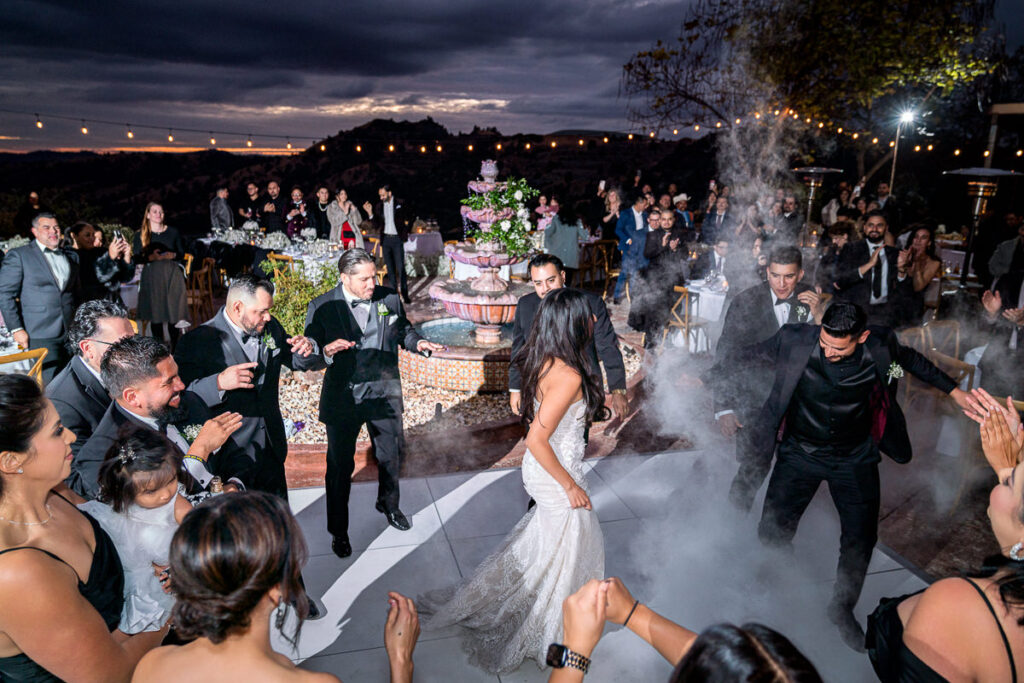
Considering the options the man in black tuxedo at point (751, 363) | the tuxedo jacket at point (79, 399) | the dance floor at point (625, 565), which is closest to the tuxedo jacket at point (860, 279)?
the man in black tuxedo at point (751, 363)

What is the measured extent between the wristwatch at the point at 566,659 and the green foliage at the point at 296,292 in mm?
5166

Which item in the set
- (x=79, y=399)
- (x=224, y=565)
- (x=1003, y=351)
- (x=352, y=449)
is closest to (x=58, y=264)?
(x=79, y=399)

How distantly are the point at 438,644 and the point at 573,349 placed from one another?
1707 millimetres

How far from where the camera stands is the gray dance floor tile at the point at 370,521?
4004 millimetres

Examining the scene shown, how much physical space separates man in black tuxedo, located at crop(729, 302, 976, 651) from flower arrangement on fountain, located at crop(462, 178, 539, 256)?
4.46 m

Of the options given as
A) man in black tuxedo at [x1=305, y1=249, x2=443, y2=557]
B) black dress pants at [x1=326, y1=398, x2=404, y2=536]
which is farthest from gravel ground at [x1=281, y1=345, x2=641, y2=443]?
man in black tuxedo at [x1=305, y1=249, x2=443, y2=557]

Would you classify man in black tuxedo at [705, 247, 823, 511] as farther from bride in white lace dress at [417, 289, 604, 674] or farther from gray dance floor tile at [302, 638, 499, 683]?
gray dance floor tile at [302, 638, 499, 683]

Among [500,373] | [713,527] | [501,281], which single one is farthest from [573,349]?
[501,281]

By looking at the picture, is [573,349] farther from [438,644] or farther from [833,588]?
[833,588]

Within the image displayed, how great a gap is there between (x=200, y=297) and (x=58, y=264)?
3.95 m

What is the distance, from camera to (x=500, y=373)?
685cm

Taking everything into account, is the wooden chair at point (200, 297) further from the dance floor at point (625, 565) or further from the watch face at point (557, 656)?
the watch face at point (557, 656)

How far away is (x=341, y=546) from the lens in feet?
12.6

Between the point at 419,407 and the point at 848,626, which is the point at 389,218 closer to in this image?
the point at 419,407
